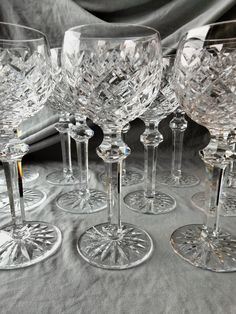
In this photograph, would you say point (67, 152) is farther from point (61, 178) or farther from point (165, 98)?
point (165, 98)

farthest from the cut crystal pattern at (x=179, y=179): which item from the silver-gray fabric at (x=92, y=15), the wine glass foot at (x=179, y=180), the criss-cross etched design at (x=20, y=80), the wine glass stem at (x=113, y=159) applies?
the criss-cross etched design at (x=20, y=80)

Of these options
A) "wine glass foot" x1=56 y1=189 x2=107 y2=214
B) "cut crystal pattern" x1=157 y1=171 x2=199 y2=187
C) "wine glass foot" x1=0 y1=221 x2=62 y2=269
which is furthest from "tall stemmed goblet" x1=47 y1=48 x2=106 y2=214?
"cut crystal pattern" x1=157 y1=171 x2=199 y2=187

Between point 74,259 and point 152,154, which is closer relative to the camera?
point 74,259

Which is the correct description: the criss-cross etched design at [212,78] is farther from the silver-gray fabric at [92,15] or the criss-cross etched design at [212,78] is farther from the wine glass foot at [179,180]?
the silver-gray fabric at [92,15]

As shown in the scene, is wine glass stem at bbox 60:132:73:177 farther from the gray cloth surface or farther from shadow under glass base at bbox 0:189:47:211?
the gray cloth surface

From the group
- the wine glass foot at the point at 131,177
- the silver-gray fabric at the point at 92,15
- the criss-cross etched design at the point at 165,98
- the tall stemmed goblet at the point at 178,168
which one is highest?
the silver-gray fabric at the point at 92,15

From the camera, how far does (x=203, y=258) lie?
605mm

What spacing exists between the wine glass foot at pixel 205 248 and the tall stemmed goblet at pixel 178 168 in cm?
26

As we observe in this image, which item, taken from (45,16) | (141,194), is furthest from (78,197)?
(45,16)

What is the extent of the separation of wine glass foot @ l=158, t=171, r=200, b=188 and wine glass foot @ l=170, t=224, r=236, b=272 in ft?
0.80

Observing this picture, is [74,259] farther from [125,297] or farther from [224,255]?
[224,255]

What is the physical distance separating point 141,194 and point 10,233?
13.9 inches

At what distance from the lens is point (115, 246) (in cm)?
65

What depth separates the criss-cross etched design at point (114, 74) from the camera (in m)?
0.50
